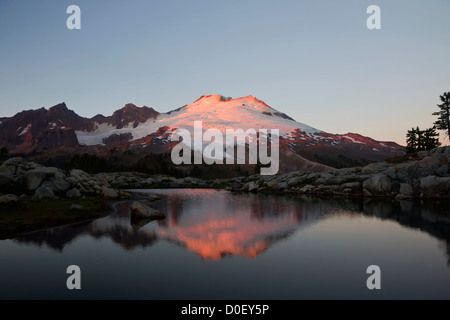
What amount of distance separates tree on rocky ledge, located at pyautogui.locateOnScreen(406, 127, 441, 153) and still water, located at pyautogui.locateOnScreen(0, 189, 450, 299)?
6765 cm

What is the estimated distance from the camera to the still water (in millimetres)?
15836

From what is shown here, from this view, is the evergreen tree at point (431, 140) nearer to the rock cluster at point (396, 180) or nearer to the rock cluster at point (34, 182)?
the rock cluster at point (396, 180)

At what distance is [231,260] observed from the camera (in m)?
21.5

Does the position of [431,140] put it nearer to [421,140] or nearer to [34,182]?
[421,140]

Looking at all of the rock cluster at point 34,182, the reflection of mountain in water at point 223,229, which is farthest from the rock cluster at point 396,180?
the rock cluster at point 34,182

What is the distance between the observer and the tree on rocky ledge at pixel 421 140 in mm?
91938

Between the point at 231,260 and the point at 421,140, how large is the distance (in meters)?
96.8

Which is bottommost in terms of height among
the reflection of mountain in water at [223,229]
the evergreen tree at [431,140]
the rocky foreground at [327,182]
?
the reflection of mountain in water at [223,229]

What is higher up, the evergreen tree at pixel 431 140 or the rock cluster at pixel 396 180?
the evergreen tree at pixel 431 140

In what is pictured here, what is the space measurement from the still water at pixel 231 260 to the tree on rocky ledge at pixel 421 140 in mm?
67646

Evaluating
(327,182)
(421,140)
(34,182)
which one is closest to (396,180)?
(327,182)

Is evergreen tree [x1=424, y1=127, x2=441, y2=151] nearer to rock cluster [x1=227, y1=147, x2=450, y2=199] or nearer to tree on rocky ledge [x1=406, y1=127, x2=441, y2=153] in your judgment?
tree on rocky ledge [x1=406, y1=127, x2=441, y2=153]
